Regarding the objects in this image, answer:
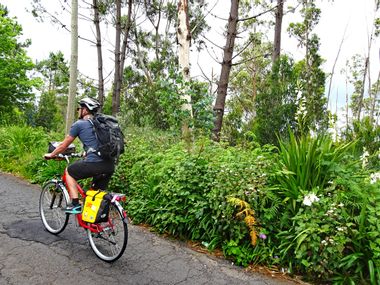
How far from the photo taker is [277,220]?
172 inches

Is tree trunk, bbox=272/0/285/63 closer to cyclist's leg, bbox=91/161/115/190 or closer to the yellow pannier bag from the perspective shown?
cyclist's leg, bbox=91/161/115/190

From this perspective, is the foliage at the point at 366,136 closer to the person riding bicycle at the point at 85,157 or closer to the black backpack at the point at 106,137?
the black backpack at the point at 106,137

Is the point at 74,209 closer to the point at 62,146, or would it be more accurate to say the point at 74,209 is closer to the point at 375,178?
the point at 62,146

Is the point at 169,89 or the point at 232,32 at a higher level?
the point at 232,32

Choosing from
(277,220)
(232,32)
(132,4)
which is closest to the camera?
(277,220)

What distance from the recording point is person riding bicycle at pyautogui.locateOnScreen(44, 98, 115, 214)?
13.8ft

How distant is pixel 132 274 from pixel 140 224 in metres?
1.65

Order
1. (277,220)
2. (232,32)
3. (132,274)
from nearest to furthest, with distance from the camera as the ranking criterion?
(132,274), (277,220), (232,32)

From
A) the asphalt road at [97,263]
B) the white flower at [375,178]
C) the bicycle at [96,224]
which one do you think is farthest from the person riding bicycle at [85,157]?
the white flower at [375,178]

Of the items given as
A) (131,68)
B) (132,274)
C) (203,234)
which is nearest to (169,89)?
(203,234)

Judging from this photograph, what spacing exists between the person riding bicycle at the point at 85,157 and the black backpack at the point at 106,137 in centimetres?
13

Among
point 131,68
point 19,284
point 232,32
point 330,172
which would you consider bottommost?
point 19,284

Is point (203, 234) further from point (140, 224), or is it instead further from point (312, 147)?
point (312, 147)

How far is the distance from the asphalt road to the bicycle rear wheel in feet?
0.37
